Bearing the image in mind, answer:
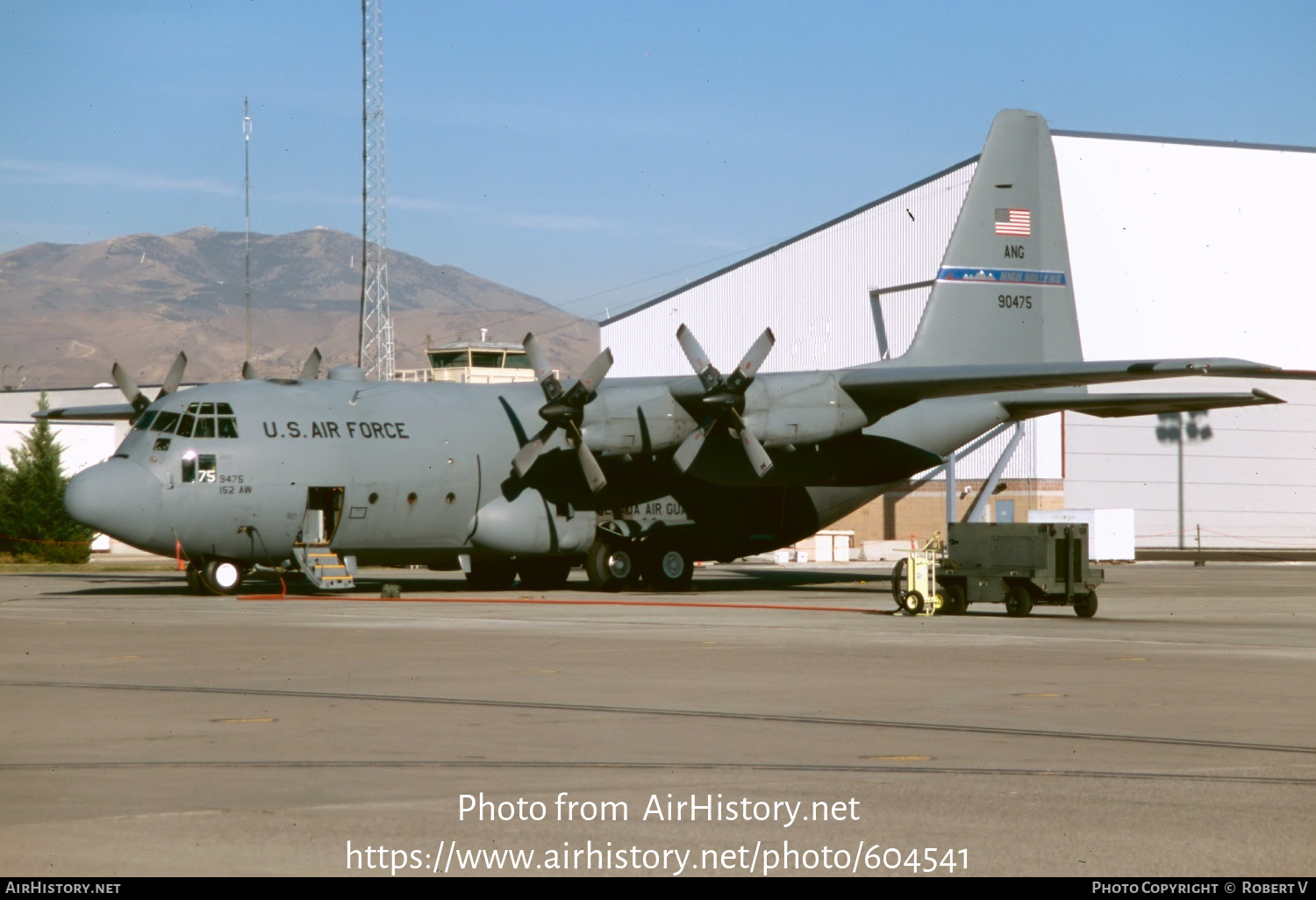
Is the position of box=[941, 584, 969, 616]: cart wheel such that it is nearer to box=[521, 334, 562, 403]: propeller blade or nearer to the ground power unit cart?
the ground power unit cart

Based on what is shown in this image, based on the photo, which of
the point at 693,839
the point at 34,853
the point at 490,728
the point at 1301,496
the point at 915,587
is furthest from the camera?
the point at 1301,496

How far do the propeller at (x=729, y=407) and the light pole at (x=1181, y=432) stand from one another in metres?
32.5

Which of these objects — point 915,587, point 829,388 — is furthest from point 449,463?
point 915,587

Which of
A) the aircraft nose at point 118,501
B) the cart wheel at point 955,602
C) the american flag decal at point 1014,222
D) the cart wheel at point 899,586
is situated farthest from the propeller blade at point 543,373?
the american flag decal at point 1014,222

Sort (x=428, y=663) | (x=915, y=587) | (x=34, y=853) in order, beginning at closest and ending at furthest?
(x=34, y=853) < (x=428, y=663) < (x=915, y=587)

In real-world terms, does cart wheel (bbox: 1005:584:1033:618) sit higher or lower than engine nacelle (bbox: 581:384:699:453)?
lower

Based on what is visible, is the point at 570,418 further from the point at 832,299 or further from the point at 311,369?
the point at 832,299

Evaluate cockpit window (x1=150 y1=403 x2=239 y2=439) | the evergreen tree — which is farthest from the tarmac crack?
the evergreen tree

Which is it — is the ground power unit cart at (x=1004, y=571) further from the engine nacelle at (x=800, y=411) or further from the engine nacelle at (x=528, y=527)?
the engine nacelle at (x=528, y=527)

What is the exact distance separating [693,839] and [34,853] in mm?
2825

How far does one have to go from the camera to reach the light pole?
184ft

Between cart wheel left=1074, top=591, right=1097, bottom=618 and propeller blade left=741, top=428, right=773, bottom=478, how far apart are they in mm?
7670

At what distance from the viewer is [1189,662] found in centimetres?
1455

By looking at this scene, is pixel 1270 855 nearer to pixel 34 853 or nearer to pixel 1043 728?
pixel 1043 728
